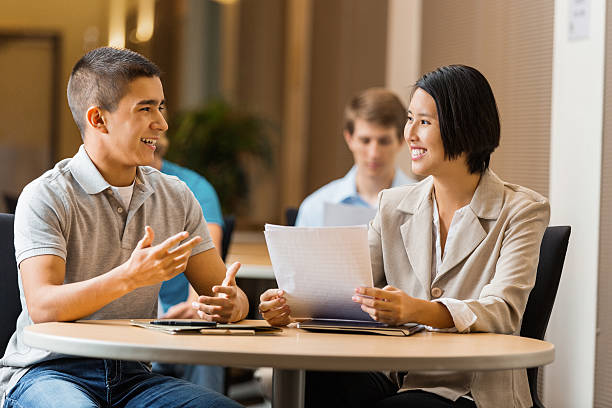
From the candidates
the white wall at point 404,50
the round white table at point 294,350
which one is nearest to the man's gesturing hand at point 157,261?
the round white table at point 294,350

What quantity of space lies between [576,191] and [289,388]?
138 centimetres

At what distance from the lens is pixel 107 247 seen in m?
1.91

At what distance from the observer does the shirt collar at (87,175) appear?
1903mm

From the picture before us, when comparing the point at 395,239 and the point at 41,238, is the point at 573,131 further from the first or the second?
the point at 41,238

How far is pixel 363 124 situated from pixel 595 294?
127 cm

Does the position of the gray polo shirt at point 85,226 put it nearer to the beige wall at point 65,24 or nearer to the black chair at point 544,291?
the black chair at point 544,291

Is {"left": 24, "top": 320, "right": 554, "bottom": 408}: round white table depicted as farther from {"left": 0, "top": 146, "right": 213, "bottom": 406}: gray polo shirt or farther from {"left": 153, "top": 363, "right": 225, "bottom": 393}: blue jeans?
{"left": 153, "top": 363, "right": 225, "bottom": 393}: blue jeans

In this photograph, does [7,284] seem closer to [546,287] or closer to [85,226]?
[85,226]

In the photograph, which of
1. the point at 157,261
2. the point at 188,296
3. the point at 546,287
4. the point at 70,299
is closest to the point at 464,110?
the point at 546,287

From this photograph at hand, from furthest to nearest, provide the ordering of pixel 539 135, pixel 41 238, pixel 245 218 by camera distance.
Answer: pixel 245 218, pixel 539 135, pixel 41 238

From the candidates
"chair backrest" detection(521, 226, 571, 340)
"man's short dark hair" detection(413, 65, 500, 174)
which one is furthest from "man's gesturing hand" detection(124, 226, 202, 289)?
"chair backrest" detection(521, 226, 571, 340)

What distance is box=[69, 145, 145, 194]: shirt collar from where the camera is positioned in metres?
1.90

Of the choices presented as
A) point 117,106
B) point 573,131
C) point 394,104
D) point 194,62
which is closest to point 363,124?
point 394,104

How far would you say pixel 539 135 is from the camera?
2.82 meters
